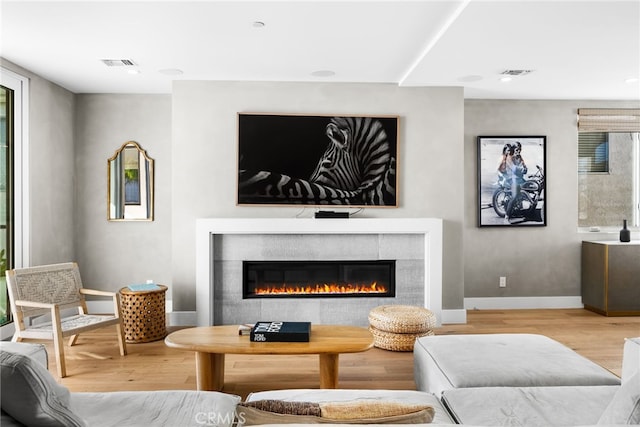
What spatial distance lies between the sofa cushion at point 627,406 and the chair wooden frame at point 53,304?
10.8ft

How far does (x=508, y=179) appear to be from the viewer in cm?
526

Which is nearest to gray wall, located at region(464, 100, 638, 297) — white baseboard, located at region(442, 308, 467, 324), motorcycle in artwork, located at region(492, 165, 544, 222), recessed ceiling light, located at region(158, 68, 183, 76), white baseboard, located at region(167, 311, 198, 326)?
motorcycle in artwork, located at region(492, 165, 544, 222)

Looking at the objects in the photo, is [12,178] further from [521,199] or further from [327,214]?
[521,199]

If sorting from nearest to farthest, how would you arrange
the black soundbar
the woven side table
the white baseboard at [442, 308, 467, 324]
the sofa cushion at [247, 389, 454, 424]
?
the sofa cushion at [247, 389, 454, 424] → the woven side table → the black soundbar → the white baseboard at [442, 308, 467, 324]

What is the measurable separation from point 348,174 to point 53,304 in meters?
2.78

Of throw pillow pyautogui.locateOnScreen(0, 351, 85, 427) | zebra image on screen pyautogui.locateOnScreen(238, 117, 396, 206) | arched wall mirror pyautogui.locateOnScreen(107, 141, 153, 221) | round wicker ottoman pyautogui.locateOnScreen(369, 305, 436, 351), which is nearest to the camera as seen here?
throw pillow pyautogui.locateOnScreen(0, 351, 85, 427)

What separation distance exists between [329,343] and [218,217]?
2.21 metres

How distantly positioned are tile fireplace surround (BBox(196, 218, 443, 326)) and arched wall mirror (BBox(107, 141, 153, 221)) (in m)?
1.11

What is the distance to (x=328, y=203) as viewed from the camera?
464 centimetres

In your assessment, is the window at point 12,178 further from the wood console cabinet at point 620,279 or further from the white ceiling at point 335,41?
the wood console cabinet at point 620,279

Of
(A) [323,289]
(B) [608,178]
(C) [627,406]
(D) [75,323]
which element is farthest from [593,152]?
(D) [75,323]

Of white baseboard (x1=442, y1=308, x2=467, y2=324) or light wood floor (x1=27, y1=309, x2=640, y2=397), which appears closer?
light wood floor (x1=27, y1=309, x2=640, y2=397)

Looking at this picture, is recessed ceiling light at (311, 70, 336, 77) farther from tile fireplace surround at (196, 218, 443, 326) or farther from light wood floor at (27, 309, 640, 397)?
light wood floor at (27, 309, 640, 397)

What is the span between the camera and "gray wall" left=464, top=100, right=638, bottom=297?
5309mm
